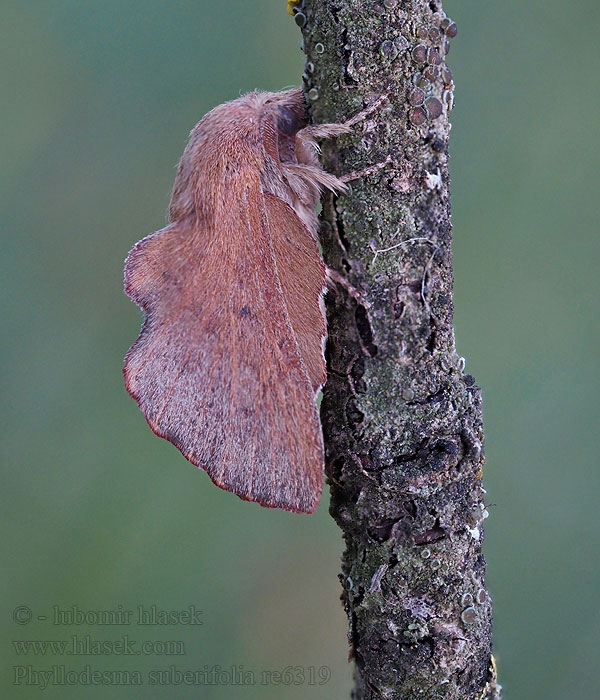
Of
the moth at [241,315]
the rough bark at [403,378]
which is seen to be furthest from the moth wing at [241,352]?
the rough bark at [403,378]

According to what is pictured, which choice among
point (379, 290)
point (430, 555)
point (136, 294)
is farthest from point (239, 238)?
point (430, 555)

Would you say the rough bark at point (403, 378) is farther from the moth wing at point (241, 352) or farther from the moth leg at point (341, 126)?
the moth wing at point (241, 352)

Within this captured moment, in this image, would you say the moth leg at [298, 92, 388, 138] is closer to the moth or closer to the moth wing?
the moth

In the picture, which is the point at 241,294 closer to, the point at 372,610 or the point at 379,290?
the point at 379,290

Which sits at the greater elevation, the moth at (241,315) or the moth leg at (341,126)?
the moth leg at (341,126)

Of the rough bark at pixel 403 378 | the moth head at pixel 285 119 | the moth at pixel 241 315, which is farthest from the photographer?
the moth head at pixel 285 119

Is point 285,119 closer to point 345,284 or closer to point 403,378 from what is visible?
point 345,284

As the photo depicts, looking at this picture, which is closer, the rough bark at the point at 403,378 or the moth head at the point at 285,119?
the rough bark at the point at 403,378

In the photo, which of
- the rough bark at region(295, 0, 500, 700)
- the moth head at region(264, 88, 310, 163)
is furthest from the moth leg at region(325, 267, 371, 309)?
the moth head at region(264, 88, 310, 163)
